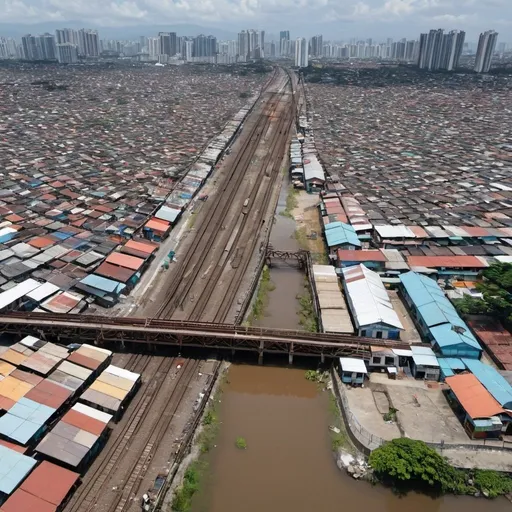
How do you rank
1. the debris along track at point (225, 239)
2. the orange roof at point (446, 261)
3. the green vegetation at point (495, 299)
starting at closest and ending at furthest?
the green vegetation at point (495, 299) → the debris along track at point (225, 239) → the orange roof at point (446, 261)

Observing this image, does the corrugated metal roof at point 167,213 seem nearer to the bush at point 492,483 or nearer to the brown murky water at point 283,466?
the brown murky water at point 283,466

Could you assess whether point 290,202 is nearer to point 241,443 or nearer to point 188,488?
point 241,443

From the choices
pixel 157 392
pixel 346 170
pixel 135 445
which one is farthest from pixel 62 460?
pixel 346 170

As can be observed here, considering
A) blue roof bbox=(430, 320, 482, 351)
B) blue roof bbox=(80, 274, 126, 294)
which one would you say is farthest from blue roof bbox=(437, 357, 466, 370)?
blue roof bbox=(80, 274, 126, 294)

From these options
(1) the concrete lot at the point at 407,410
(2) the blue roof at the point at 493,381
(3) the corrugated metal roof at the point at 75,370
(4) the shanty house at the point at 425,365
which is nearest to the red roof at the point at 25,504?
(3) the corrugated metal roof at the point at 75,370

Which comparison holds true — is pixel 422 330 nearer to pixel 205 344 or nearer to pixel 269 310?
pixel 269 310

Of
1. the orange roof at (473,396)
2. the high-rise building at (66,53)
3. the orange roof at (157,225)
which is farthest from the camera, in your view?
the high-rise building at (66,53)

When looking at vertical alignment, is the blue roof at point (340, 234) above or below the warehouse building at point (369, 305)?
above
